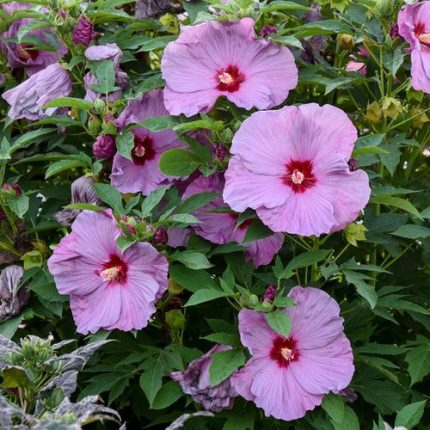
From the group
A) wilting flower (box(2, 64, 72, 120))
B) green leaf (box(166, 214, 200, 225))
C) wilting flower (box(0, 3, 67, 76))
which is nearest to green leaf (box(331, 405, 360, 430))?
green leaf (box(166, 214, 200, 225))

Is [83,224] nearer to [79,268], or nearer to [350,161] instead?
[79,268]

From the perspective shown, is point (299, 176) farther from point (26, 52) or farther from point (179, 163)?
point (26, 52)

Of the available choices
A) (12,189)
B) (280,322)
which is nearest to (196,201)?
(280,322)

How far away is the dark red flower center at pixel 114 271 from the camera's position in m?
1.81

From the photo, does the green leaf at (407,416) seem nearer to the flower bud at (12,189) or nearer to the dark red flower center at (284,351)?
the dark red flower center at (284,351)

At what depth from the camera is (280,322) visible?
5.53 feet

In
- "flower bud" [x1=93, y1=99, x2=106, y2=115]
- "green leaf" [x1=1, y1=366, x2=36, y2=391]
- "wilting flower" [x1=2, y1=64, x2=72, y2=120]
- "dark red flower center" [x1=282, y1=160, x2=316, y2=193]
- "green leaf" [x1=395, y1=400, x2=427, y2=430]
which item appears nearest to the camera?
"green leaf" [x1=1, y1=366, x2=36, y2=391]

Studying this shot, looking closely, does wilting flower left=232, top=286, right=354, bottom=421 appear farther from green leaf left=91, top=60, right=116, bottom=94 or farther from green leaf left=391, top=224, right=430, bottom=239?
green leaf left=91, top=60, right=116, bottom=94

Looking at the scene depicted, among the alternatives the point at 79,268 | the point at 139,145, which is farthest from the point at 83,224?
the point at 139,145

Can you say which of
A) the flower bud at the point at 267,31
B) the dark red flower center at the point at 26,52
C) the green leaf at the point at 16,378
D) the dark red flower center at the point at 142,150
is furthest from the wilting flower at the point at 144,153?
the green leaf at the point at 16,378

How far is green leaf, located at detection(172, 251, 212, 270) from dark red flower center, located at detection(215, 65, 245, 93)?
33 cm

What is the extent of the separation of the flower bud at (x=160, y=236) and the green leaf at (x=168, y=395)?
0.93 ft

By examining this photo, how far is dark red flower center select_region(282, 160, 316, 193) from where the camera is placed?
1750mm

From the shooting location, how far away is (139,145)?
1.96m
